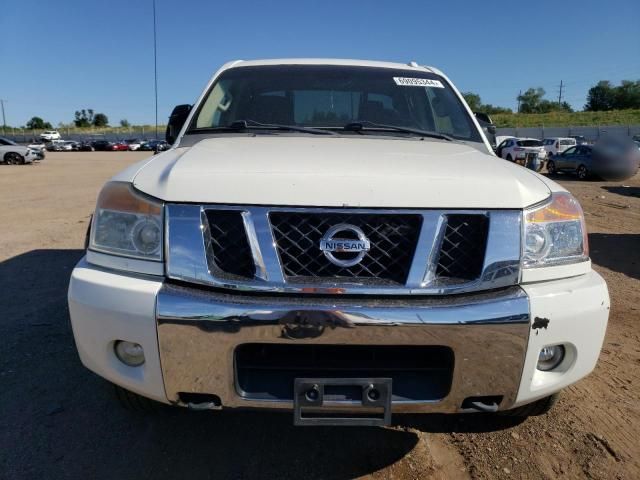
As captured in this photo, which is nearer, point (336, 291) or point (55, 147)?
point (336, 291)

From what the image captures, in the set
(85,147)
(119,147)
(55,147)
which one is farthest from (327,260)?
(85,147)

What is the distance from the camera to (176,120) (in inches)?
139

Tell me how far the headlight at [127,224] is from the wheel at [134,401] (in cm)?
68

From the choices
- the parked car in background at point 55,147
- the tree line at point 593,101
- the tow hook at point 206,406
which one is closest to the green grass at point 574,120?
the tree line at point 593,101

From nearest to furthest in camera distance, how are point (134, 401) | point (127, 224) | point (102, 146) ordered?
point (127, 224) → point (134, 401) → point (102, 146)

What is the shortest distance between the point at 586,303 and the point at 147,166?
1.93 m

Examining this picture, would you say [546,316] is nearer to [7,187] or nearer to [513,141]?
[7,187]

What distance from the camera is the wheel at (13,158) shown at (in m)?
30.7

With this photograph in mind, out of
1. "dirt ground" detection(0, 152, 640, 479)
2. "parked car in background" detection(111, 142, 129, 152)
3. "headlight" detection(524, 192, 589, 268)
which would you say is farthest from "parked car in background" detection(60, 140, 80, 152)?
"headlight" detection(524, 192, 589, 268)

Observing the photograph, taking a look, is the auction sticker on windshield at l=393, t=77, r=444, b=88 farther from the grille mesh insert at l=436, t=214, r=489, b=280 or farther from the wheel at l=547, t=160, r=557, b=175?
the wheel at l=547, t=160, r=557, b=175

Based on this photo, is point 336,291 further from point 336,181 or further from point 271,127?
point 271,127

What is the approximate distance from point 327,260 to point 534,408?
1282mm

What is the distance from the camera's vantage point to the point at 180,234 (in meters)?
1.91

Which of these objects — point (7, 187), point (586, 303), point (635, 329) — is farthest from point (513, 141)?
point (586, 303)
